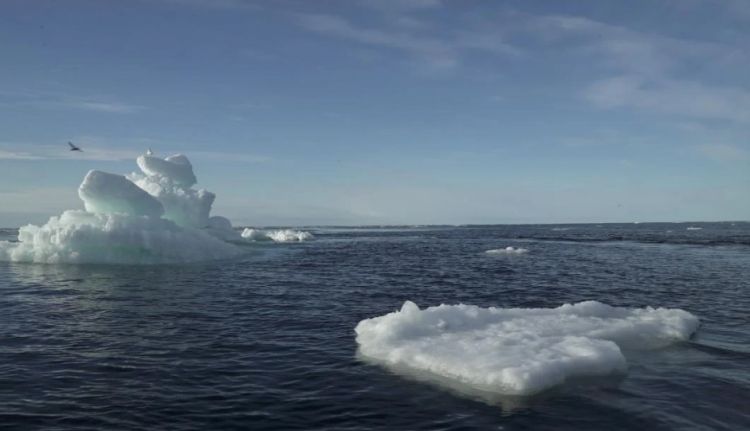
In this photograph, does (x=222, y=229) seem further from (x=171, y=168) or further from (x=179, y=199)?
(x=179, y=199)

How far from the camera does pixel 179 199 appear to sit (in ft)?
157

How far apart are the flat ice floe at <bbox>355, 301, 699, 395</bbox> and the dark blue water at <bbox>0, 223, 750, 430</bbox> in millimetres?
499

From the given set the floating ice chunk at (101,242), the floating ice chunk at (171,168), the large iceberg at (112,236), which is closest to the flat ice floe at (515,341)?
the floating ice chunk at (101,242)

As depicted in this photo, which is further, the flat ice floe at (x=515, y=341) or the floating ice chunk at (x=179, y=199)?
the floating ice chunk at (x=179, y=199)

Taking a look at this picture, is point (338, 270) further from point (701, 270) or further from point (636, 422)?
point (636, 422)

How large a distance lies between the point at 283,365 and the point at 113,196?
31743 mm

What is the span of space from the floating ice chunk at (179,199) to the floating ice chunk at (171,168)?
19.7 inches

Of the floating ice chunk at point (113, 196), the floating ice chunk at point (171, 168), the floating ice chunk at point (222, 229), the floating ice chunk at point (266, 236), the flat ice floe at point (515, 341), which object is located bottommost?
the flat ice floe at point (515, 341)

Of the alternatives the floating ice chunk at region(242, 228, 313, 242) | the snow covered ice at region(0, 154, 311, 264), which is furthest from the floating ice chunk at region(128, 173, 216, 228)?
the floating ice chunk at region(242, 228, 313, 242)

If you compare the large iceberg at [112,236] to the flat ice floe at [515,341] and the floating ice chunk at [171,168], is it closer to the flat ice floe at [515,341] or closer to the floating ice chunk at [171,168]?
the floating ice chunk at [171,168]

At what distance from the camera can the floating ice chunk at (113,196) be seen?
3633 cm

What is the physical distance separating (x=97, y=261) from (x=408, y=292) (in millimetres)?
22903

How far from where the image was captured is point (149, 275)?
28375mm

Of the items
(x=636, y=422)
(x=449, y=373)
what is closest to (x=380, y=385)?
(x=449, y=373)
